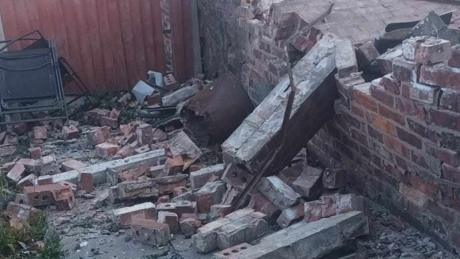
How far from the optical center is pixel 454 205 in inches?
150

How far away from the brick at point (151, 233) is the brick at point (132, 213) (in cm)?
20

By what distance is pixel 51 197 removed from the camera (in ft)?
17.7

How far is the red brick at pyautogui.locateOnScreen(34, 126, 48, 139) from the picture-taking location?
23.3 ft

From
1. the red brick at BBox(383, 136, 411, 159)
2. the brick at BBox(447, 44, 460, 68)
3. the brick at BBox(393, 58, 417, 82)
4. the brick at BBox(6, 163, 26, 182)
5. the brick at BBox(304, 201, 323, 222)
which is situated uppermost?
the brick at BBox(447, 44, 460, 68)

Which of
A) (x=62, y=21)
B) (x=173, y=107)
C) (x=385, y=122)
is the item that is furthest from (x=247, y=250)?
(x=62, y=21)

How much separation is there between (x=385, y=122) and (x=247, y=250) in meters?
1.20

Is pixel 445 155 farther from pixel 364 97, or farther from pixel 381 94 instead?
pixel 364 97

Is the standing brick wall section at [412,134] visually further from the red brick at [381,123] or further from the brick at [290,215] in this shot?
the brick at [290,215]

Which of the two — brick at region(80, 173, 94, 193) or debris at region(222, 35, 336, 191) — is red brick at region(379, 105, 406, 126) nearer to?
debris at region(222, 35, 336, 191)

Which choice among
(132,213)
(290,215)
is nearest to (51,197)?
(132,213)

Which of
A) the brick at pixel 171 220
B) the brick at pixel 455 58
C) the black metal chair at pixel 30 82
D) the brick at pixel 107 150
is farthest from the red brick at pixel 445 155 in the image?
the black metal chair at pixel 30 82

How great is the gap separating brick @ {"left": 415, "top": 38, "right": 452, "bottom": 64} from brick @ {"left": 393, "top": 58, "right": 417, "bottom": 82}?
13cm

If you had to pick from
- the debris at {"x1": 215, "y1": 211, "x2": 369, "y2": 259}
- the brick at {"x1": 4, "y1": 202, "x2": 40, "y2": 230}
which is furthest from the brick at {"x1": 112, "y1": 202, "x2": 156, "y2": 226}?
the debris at {"x1": 215, "y1": 211, "x2": 369, "y2": 259}

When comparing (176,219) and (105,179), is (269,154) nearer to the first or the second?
(176,219)
